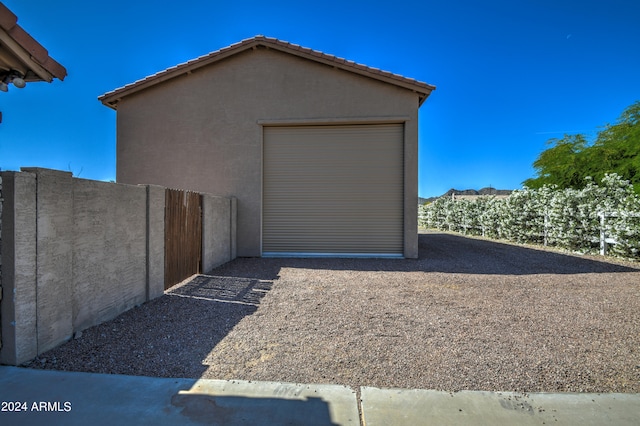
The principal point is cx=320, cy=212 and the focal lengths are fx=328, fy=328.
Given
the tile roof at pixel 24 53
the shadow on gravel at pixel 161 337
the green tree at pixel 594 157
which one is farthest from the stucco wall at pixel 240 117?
the green tree at pixel 594 157

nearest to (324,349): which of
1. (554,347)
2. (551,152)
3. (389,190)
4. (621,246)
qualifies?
(554,347)

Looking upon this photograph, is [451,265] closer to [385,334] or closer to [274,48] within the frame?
[385,334]

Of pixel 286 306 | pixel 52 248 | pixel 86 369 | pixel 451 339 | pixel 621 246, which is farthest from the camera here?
pixel 621 246

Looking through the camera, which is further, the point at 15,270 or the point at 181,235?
the point at 181,235

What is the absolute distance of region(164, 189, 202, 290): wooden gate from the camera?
6.37 metres

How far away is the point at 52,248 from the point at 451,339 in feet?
15.4

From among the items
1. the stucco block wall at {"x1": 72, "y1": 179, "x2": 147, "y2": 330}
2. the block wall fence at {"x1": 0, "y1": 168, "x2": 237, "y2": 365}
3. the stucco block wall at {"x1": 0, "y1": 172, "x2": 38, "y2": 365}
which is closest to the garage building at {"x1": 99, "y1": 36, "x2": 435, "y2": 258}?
the block wall fence at {"x1": 0, "y1": 168, "x2": 237, "y2": 365}

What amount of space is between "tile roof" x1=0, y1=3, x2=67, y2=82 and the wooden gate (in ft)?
10.0

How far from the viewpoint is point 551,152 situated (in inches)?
867

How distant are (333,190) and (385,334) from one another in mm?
6766

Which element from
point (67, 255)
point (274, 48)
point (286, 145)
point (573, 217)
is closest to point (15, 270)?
point (67, 255)

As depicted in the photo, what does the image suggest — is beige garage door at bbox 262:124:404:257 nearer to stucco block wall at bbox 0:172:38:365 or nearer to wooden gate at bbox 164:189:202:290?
wooden gate at bbox 164:189:202:290

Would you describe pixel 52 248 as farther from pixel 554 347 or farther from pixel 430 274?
pixel 430 274

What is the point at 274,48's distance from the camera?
10.5 m
